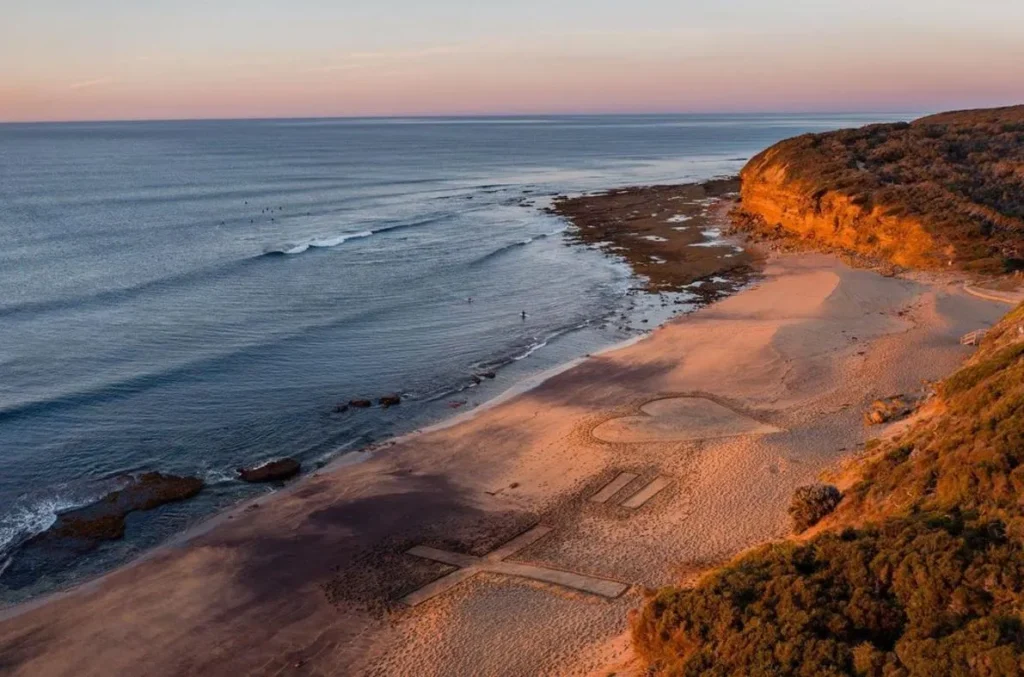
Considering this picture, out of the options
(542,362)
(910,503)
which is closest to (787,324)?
(542,362)

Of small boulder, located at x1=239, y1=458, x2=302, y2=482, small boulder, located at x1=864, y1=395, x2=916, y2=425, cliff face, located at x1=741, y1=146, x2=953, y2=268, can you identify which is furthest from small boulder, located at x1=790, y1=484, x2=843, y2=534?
cliff face, located at x1=741, y1=146, x2=953, y2=268

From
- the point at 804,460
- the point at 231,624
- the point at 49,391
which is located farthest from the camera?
the point at 49,391

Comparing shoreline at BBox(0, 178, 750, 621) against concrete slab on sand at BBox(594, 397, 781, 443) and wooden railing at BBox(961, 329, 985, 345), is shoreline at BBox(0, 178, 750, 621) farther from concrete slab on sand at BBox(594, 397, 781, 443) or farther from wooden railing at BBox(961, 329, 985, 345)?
wooden railing at BBox(961, 329, 985, 345)

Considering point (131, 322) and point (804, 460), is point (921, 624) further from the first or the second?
point (131, 322)

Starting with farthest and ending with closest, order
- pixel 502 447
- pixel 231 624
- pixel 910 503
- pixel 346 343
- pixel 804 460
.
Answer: pixel 346 343 < pixel 502 447 < pixel 804 460 < pixel 231 624 < pixel 910 503

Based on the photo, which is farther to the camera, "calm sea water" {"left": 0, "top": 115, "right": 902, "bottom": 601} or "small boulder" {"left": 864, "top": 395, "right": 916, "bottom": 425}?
"calm sea water" {"left": 0, "top": 115, "right": 902, "bottom": 601}

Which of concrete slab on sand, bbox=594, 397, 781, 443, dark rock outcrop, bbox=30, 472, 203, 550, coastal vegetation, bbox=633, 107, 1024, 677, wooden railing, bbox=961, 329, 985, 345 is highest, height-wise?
coastal vegetation, bbox=633, 107, 1024, 677
